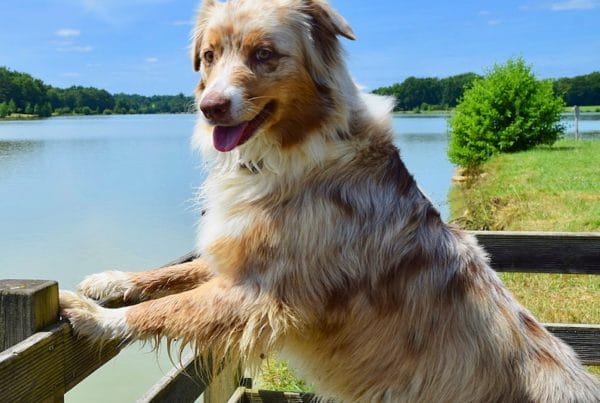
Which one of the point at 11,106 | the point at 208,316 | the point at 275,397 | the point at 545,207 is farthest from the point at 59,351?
the point at 11,106

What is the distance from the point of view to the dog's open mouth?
2777 mm

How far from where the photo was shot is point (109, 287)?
9.26 ft

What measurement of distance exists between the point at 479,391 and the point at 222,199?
146 centimetres

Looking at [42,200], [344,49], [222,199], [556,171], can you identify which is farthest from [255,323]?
[42,200]

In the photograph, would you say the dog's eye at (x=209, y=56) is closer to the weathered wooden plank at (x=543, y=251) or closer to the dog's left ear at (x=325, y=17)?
the dog's left ear at (x=325, y=17)

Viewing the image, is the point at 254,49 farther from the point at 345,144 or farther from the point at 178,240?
the point at 178,240

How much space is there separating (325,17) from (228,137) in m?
0.78

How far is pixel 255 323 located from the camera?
257 centimetres

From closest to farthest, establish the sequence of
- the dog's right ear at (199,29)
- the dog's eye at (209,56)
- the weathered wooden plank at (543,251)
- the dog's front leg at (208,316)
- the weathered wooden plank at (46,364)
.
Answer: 1. the weathered wooden plank at (46,364)
2. the dog's front leg at (208,316)
3. the dog's eye at (209,56)
4. the dog's right ear at (199,29)
5. the weathered wooden plank at (543,251)

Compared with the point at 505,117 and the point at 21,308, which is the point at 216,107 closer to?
the point at 21,308

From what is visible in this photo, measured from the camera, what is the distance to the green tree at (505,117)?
2258 centimetres

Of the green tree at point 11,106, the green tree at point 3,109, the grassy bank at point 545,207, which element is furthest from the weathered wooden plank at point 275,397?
the green tree at point 11,106

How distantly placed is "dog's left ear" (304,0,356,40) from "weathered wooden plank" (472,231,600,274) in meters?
1.44

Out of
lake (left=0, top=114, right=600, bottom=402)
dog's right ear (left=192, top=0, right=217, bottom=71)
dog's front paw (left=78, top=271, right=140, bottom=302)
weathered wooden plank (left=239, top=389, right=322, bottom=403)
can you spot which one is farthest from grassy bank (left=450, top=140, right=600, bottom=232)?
dog's front paw (left=78, top=271, right=140, bottom=302)
